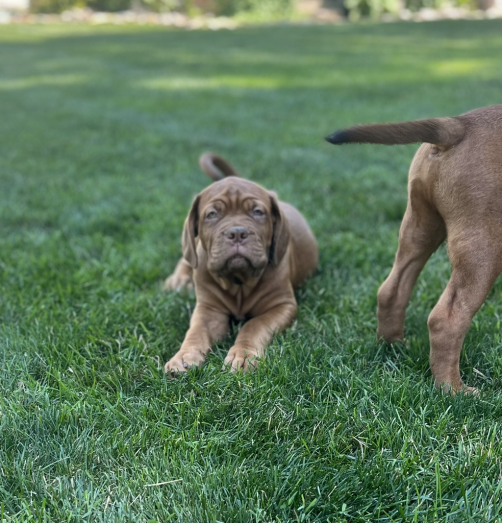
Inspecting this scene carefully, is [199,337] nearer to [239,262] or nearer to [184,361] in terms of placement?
[184,361]

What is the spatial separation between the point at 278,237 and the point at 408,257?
A: 1.01 metres

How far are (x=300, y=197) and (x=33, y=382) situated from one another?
3530 mm

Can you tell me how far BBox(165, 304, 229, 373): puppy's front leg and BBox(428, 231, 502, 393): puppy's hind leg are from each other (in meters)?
1.12

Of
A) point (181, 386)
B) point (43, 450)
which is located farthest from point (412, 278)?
point (43, 450)

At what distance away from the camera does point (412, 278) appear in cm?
298

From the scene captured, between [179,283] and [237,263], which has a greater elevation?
[237,263]

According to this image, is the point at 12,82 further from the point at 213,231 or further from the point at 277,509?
the point at 277,509

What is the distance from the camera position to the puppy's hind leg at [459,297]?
246cm

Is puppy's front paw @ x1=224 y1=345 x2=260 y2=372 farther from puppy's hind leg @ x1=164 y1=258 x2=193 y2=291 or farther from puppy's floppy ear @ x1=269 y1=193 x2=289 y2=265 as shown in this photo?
puppy's hind leg @ x1=164 y1=258 x2=193 y2=291

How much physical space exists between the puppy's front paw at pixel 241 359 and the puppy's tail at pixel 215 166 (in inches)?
75.1

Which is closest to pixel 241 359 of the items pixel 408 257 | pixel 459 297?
pixel 408 257

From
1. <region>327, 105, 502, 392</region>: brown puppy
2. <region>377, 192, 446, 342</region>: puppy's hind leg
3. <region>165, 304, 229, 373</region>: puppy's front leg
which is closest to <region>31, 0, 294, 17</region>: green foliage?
<region>165, 304, 229, 373</region>: puppy's front leg

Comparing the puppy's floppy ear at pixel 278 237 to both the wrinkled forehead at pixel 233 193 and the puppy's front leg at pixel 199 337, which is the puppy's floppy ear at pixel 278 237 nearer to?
the wrinkled forehead at pixel 233 193

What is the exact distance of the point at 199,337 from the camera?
10.9ft
